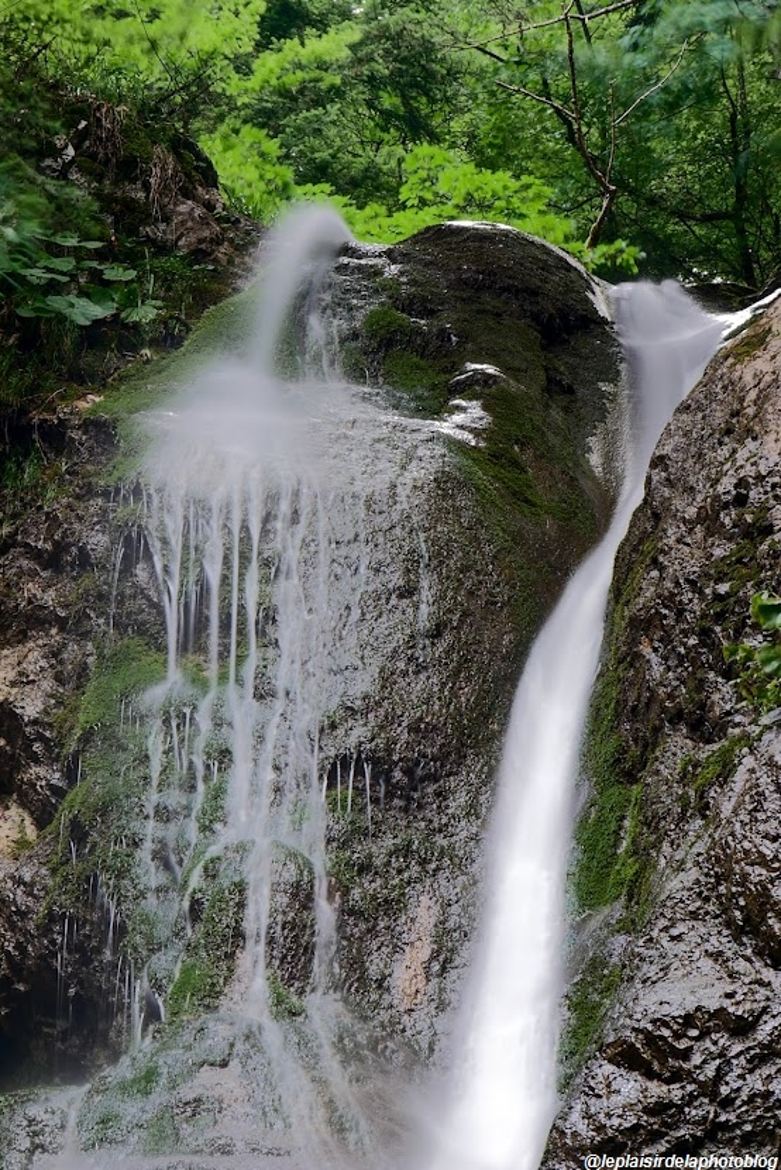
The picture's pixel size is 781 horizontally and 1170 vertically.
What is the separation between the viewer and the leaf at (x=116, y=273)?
20.8 feet

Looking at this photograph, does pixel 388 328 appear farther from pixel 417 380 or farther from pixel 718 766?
pixel 718 766

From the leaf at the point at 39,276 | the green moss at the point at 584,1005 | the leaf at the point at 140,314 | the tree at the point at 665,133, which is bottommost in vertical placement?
→ the green moss at the point at 584,1005

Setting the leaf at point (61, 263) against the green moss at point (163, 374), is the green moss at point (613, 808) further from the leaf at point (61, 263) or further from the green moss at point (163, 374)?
the leaf at point (61, 263)

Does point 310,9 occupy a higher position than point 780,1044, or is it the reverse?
point 310,9

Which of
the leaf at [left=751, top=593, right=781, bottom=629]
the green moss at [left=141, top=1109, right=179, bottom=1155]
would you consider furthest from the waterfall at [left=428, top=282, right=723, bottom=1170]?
the leaf at [left=751, top=593, right=781, bottom=629]

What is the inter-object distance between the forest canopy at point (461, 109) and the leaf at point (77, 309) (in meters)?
0.48

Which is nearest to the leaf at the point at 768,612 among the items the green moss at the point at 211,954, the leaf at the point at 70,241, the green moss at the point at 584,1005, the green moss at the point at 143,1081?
the green moss at the point at 584,1005

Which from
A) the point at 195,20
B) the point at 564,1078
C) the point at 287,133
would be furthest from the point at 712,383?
the point at 287,133

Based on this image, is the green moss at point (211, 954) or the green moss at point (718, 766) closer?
the green moss at point (718, 766)

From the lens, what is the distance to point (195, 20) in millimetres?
7961

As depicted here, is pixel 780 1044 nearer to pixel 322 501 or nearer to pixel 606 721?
pixel 606 721

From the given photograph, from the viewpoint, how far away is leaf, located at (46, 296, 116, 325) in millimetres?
5898

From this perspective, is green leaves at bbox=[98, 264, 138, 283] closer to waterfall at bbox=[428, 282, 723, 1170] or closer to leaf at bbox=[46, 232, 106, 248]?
leaf at bbox=[46, 232, 106, 248]

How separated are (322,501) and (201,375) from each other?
61.2 inches
